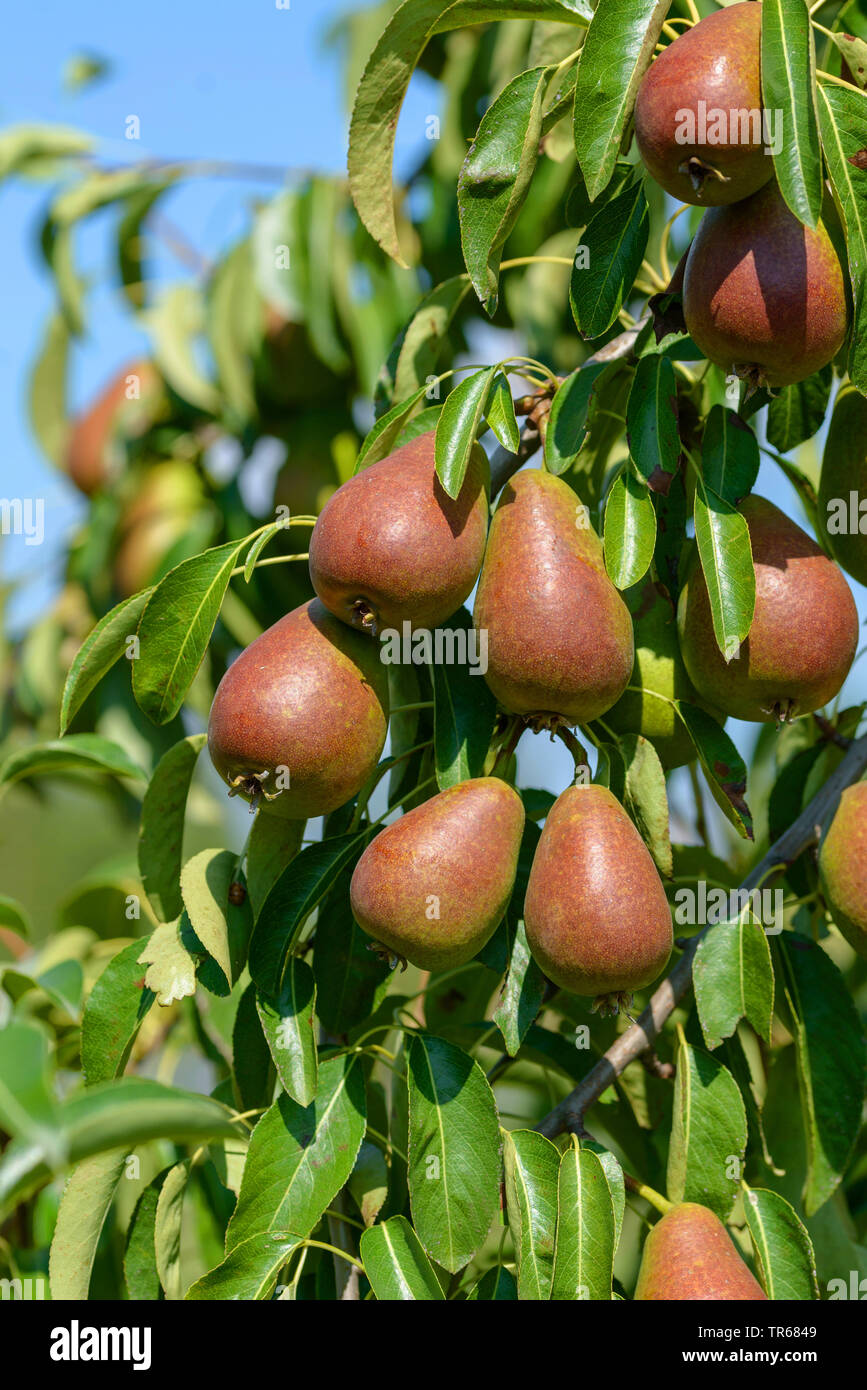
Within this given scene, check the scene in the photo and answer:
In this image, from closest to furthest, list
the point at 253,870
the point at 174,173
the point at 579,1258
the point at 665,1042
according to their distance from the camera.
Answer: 1. the point at 579,1258
2. the point at 253,870
3. the point at 665,1042
4. the point at 174,173

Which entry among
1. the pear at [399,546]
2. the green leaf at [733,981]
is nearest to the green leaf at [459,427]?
the pear at [399,546]

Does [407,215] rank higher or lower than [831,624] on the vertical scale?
higher

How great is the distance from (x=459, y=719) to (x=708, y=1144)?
1.47 feet

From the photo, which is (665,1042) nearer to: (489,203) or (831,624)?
(831,624)

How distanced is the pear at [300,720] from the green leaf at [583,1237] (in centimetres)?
37

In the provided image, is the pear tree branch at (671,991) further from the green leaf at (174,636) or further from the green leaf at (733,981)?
the green leaf at (174,636)

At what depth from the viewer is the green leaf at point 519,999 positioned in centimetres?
111

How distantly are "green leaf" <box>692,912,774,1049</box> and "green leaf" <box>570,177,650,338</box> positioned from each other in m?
0.56

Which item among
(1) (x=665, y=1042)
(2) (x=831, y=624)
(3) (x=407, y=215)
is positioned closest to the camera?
(2) (x=831, y=624)

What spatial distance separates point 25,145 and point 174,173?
16.6 inches

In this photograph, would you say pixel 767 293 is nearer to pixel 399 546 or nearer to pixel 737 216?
pixel 737 216

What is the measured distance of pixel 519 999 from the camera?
1.12 m
